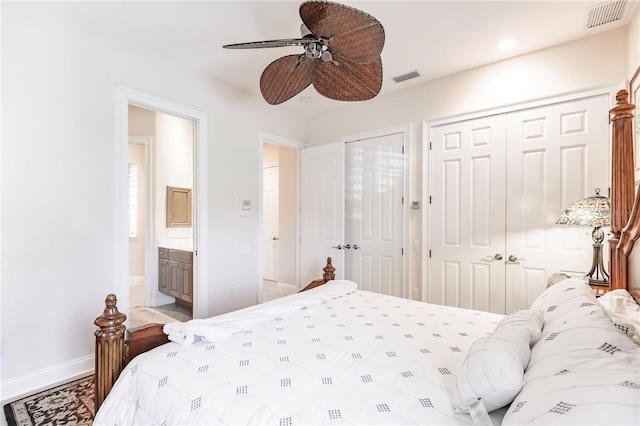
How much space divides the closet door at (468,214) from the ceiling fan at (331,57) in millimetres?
1495

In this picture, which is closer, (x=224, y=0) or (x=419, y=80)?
(x=224, y=0)

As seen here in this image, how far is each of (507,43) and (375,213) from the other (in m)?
2.13

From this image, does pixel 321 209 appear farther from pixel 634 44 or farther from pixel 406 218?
pixel 634 44

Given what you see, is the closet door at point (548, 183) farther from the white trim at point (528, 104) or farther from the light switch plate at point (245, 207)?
the light switch plate at point (245, 207)

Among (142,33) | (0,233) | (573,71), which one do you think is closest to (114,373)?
(0,233)

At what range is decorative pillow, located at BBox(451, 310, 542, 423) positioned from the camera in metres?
0.89

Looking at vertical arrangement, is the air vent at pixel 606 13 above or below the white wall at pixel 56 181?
above

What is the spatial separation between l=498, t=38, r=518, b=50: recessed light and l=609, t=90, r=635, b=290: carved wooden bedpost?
121cm

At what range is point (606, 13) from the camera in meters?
2.27

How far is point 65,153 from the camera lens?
7.66ft

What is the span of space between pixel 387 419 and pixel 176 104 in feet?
10.4

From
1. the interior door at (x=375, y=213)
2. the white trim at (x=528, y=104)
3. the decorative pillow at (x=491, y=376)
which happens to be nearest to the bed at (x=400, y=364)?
the decorative pillow at (x=491, y=376)

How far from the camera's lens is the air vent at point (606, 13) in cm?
217

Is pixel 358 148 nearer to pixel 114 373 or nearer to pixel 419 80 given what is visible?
pixel 419 80
